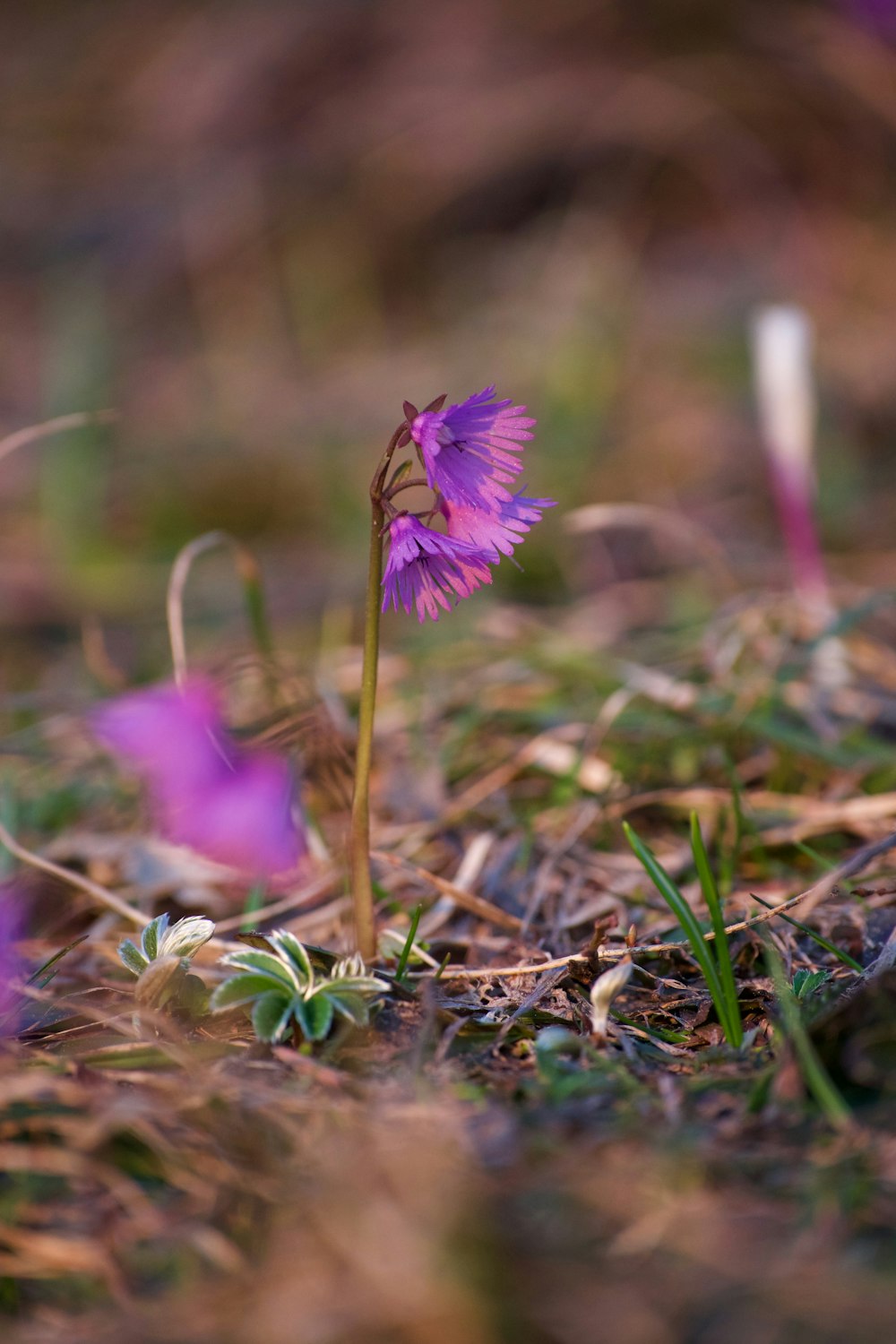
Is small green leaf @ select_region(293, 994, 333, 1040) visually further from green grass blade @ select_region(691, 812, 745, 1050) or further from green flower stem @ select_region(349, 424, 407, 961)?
green grass blade @ select_region(691, 812, 745, 1050)

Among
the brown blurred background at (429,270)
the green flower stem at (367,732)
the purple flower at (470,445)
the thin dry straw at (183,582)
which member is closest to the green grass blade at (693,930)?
the green flower stem at (367,732)

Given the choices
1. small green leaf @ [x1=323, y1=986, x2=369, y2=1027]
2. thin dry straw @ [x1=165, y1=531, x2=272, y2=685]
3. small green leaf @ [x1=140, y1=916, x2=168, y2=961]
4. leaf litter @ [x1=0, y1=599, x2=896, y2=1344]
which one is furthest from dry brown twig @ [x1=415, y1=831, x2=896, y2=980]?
thin dry straw @ [x1=165, y1=531, x2=272, y2=685]

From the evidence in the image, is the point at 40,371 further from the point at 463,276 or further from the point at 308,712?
the point at 308,712

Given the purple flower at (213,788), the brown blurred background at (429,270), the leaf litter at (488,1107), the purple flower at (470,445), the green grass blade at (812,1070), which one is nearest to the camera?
the leaf litter at (488,1107)

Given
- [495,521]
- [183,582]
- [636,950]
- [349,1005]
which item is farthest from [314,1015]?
[183,582]

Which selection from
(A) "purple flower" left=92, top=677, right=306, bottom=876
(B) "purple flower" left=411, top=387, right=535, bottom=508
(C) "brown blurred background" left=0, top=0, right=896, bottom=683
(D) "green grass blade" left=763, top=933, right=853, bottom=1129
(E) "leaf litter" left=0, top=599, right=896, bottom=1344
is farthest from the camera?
(C) "brown blurred background" left=0, top=0, right=896, bottom=683

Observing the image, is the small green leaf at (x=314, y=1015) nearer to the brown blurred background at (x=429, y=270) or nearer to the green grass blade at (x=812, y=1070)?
the green grass blade at (x=812, y=1070)
